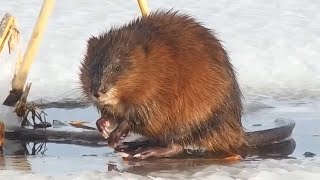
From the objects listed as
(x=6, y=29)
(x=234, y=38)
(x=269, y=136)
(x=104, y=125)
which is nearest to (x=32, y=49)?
(x=6, y=29)

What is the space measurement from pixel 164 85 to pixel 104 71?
0.87 ft

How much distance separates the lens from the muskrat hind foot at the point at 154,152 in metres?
3.98

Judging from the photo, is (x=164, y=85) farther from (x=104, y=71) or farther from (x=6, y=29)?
(x=6, y=29)

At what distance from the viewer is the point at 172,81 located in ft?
12.8

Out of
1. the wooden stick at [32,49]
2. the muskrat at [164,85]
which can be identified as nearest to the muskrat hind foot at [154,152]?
the muskrat at [164,85]

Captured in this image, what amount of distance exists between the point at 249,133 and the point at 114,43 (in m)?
0.87

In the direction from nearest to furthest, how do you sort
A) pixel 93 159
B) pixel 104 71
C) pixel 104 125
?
pixel 104 71 → pixel 93 159 → pixel 104 125

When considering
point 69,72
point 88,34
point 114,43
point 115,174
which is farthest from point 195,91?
point 88,34

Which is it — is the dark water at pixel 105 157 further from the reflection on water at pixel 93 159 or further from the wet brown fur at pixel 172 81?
the wet brown fur at pixel 172 81

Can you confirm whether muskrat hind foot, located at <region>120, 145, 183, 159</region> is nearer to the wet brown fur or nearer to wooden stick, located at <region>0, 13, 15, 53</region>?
the wet brown fur

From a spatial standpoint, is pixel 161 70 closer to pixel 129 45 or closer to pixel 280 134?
pixel 129 45

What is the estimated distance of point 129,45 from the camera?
389 centimetres

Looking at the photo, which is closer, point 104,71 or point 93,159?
point 104,71

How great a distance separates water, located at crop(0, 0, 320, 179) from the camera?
3633 millimetres
